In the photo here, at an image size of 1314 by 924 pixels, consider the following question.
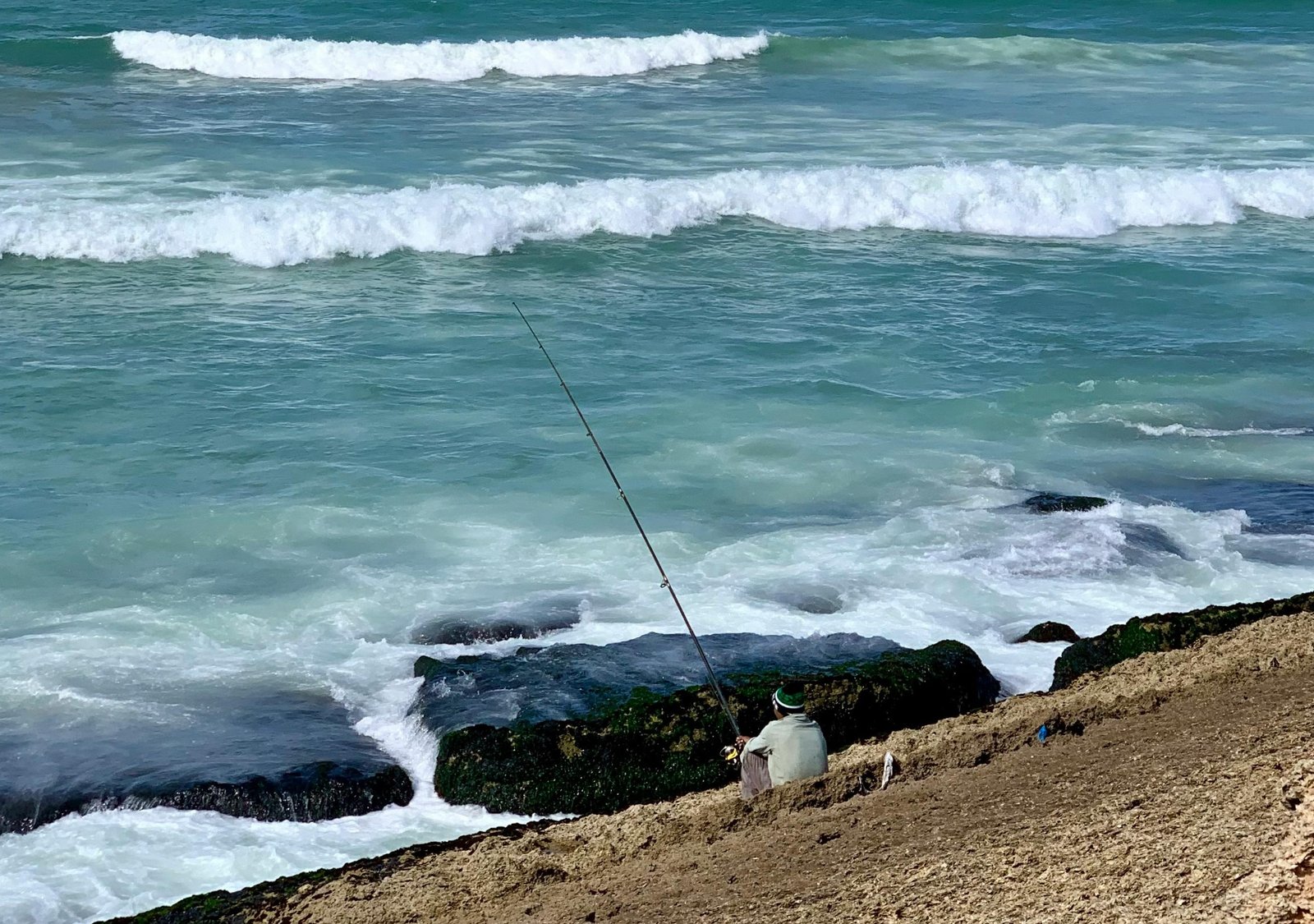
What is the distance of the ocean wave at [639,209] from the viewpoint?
63.9 ft

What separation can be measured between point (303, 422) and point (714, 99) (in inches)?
673

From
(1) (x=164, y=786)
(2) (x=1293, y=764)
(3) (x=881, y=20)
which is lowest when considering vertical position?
(1) (x=164, y=786)

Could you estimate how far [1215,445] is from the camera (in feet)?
44.5

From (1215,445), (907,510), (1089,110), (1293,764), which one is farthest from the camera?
(1089,110)

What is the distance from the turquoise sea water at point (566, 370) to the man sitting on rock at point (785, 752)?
1691 millimetres

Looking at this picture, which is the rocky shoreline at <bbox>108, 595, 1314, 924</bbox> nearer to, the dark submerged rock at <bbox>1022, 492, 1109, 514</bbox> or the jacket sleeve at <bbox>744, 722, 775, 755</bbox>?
the jacket sleeve at <bbox>744, 722, 775, 755</bbox>

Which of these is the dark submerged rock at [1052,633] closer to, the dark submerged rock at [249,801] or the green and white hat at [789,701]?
the green and white hat at [789,701]

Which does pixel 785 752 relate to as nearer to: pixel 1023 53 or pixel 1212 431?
pixel 1212 431

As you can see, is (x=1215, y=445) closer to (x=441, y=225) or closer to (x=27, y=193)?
(x=441, y=225)

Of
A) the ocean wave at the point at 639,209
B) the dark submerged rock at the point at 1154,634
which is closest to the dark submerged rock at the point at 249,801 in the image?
the dark submerged rock at the point at 1154,634

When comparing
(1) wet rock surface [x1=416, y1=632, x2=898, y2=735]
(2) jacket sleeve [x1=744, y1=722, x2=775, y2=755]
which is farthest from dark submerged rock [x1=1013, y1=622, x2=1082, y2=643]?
(2) jacket sleeve [x1=744, y1=722, x2=775, y2=755]

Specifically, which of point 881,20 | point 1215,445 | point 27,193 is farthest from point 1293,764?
point 881,20

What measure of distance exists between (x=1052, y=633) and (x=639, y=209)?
12524 mm

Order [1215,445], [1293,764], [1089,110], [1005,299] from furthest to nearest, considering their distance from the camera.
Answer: [1089,110] → [1005,299] → [1215,445] → [1293,764]
